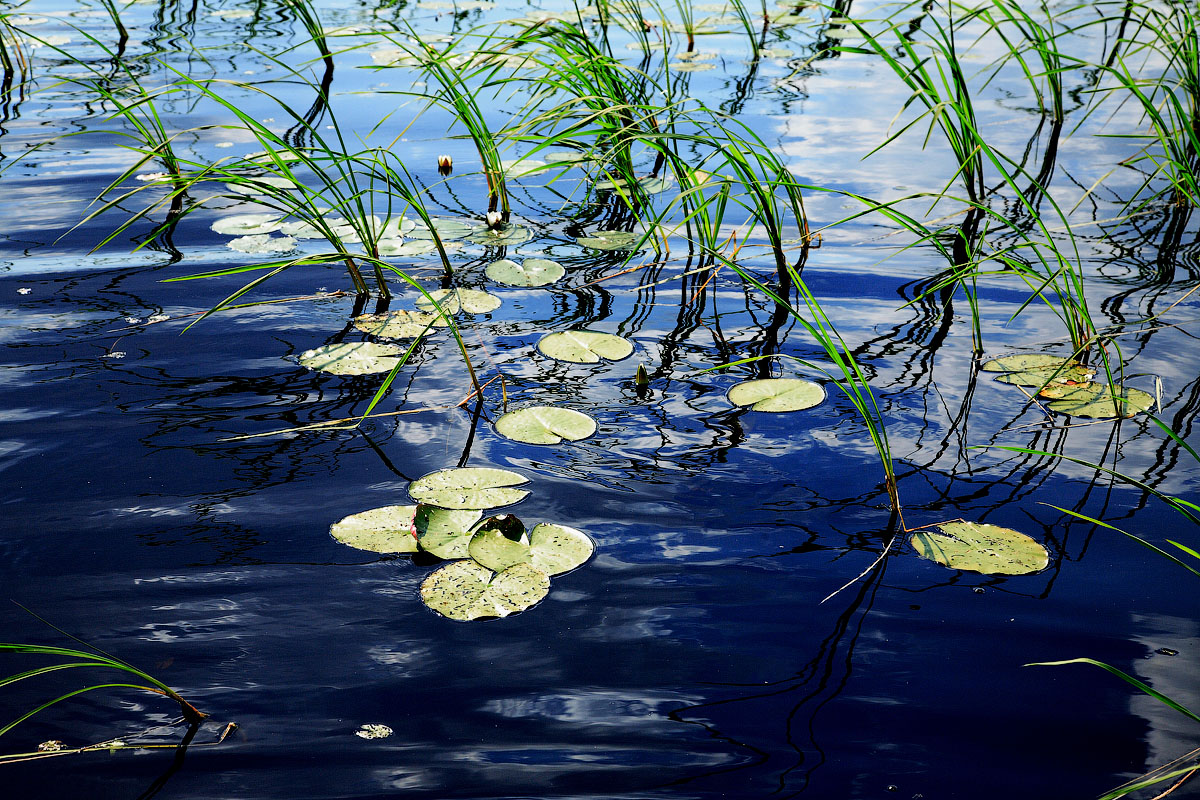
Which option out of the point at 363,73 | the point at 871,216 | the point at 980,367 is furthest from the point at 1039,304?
the point at 363,73

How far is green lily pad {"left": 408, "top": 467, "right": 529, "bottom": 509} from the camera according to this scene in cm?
145

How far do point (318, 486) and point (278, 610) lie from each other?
29 cm

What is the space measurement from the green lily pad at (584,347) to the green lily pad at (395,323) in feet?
0.91

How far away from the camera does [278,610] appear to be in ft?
4.17

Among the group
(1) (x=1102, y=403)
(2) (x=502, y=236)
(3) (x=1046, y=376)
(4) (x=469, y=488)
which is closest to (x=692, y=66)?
(2) (x=502, y=236)

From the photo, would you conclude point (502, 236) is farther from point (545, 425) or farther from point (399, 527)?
point (399, 527)

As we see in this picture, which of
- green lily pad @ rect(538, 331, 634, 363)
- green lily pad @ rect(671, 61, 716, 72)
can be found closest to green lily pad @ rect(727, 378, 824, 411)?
green lily pad @ rect(538, 331, 634, 363)

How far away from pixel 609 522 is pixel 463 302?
0.85 meters

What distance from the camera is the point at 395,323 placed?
6.58 ft

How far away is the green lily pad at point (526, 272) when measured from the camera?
7.18 ft

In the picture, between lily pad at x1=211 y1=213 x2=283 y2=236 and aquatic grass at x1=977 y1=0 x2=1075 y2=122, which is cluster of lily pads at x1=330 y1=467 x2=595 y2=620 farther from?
aquatic grass at x1=977 y1=0 x2=1075 y2=122

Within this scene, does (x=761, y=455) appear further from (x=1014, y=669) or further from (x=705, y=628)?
(x=1014, y=669)

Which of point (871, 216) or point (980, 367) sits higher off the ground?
point (871, 216)

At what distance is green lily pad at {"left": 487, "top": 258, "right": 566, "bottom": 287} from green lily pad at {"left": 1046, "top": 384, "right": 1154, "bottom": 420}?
115 centimetres
